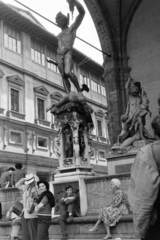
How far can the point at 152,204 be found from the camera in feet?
8.09

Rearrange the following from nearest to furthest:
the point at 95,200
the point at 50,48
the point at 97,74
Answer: the point at 95,200 → the point at 50,48 → the point at 97,74

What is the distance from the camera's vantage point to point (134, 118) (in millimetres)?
12000

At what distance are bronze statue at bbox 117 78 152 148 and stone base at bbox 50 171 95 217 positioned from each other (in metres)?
4.03

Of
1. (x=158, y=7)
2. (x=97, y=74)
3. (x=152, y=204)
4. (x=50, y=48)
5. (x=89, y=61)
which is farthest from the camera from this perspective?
(x=97, y=74)

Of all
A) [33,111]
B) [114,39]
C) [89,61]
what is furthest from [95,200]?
[89,61]

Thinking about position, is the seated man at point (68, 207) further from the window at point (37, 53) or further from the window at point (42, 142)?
the window at point (37, 53)

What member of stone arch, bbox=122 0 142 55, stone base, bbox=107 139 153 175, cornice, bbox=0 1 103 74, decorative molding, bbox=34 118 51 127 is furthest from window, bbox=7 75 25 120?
stone base, bbox=107 139 153 175

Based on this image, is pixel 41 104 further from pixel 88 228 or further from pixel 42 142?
pixel 88 228

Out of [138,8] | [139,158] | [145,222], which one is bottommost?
[145,222]

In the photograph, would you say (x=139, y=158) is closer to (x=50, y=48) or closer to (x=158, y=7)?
(x=158, y=7)

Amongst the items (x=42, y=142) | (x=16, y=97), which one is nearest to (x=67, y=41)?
(x=16, y=97)

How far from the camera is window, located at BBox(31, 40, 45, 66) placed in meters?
32.8

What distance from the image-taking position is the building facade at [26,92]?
2806 centimetres

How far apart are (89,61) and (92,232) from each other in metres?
34.6
